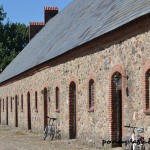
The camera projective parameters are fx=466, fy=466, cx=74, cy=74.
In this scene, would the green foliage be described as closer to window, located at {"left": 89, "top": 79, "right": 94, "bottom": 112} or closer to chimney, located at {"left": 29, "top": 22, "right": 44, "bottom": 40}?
chimney, located at {"left": 29, "top": 22, "right": 44, "bottom": 40}

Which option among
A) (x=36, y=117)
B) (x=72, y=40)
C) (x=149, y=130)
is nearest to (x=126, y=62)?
(x=149, y=130)

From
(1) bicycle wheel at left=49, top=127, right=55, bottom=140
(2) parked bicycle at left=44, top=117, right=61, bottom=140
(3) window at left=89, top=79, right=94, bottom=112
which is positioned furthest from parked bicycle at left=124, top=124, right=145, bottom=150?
(1) bicycle wheel at left=49, top=127, right=55, bottom=140

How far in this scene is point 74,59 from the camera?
1947cm

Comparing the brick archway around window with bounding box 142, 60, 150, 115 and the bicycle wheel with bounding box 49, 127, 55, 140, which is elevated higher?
the brick archway around window with bounding box 142, 60, 150, 115

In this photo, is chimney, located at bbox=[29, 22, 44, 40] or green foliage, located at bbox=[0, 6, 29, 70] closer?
chimney, located at bbox=[29, 22, 44, 40]

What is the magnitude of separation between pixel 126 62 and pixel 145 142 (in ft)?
8.96

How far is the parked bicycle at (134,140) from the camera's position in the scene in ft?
41.2

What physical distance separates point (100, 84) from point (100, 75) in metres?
0.32

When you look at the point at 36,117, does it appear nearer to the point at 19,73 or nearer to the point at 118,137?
the point at 19,73

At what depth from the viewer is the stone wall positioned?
13586mm

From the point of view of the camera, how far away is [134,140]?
503 inches

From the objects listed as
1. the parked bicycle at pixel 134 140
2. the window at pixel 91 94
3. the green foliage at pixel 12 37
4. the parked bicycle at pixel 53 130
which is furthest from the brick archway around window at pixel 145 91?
the green foliage at pixel 12 37

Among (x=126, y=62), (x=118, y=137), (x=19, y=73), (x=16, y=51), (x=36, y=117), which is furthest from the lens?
(x=16, y=51)

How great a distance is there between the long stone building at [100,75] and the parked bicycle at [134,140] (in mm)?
248
